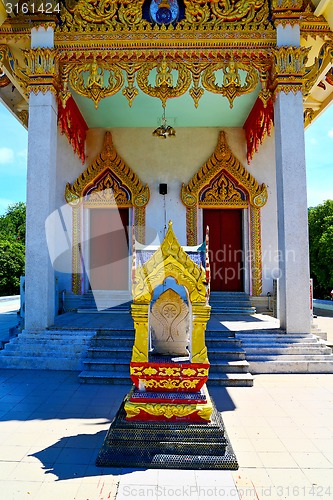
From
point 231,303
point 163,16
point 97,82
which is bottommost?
point 231,303

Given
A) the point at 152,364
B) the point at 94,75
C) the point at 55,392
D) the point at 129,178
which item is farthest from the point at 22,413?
the point at 129,178

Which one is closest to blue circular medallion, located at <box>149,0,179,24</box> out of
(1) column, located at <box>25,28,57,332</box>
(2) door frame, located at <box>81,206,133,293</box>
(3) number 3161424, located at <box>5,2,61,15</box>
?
(3) number 3161424, located at <box>5,2,61,15</box>

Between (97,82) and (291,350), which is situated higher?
(97,82)

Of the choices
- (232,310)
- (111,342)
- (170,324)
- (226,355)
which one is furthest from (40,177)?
(232,310)

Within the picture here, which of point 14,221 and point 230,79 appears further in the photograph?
point 14,221

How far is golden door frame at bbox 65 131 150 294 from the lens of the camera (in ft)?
25.4

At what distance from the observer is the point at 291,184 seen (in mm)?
5125

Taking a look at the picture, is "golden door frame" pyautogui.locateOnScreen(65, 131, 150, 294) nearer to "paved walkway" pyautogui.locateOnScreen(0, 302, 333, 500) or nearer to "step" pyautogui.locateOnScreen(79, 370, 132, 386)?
"step" pyautogui.locateOnScreen(79, 370, 132, 386)

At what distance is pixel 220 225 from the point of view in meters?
7.99

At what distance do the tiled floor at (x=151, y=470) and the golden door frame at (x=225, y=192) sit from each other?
3927 mm

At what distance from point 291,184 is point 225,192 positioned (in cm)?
282

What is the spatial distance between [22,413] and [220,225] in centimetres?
561

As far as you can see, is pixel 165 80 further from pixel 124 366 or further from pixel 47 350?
pixel 47 350

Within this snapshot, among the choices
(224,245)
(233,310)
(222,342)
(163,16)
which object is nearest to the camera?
(222,342)
